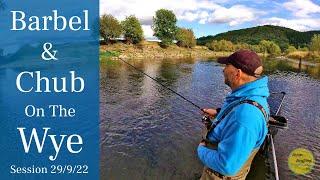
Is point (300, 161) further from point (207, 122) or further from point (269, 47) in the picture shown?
point (269, 47)

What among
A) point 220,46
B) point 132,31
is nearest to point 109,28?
point 132,31

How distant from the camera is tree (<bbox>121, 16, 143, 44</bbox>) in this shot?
10962 cm

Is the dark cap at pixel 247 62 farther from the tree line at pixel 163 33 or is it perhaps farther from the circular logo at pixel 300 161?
the tree line at pixel 163 33

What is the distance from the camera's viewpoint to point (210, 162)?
486 cm

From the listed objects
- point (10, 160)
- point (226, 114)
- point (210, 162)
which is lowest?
point (10, 160)

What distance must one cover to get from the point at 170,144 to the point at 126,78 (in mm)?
24572

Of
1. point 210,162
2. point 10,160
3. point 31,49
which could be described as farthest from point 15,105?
point 31,49

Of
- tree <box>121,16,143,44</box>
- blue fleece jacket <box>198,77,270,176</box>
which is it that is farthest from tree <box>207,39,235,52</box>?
blue fleece jacket <box>198,77,270,176</box>

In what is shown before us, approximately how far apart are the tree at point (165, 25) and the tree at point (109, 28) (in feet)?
64.2

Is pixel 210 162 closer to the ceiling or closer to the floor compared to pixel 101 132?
closer to the ceiling

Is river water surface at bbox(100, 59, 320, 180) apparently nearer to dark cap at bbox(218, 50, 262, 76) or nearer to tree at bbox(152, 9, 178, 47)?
dark cap at bbox(218, 50, 262, 76)

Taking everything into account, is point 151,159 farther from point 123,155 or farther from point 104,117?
point 104,117

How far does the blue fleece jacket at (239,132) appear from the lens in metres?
4.38

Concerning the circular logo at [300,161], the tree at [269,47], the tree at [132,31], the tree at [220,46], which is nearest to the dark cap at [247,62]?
the circular logo at [300,161]
